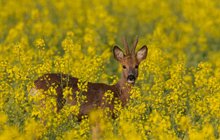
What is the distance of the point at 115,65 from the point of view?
17750 mm

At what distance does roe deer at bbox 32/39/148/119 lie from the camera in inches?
452

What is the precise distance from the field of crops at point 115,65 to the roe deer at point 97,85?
0.16 meters

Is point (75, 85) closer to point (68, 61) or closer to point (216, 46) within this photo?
point (68, 61)

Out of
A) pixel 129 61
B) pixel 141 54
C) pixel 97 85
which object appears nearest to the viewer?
pixel 97 85

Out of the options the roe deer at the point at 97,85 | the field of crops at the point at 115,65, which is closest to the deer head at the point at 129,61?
the roe deer at the point at 97,85

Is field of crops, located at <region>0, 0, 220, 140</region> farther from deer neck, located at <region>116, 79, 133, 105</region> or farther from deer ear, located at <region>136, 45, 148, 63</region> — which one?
deer neck, located at <region>116, 79, 133, 105</region>

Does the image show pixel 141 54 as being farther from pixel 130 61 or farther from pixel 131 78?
pixel 131 78

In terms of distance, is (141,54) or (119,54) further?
(141,54)

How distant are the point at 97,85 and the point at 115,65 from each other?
572 cm

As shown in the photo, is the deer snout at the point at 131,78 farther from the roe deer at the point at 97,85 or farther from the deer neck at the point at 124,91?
the deer neck at the point at 124,91

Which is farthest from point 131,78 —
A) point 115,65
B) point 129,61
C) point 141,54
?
point 115,65

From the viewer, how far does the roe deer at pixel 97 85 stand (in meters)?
11.5

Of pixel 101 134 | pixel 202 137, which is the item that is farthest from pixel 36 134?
pixel 202 137

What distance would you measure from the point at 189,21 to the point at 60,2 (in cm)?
371
